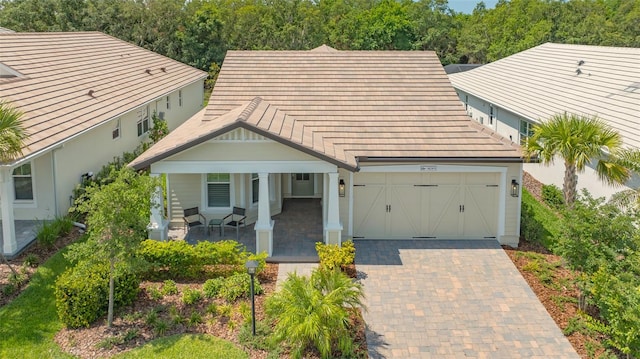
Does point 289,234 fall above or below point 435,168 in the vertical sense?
below

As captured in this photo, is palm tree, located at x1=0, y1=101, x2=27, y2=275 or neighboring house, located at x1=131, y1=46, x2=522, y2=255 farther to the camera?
neighboring house, located at x1=131, y1=46, x2=522, y2=255

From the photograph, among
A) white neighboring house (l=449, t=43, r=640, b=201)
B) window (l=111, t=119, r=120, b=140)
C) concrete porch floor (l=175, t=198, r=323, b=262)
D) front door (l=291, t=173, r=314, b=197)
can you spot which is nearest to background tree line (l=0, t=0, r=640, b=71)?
white neighboring house (l=449, t=43, r=640, b=201)

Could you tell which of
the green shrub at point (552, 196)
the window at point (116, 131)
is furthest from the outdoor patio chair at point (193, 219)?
the green shrub at point (552, 196)

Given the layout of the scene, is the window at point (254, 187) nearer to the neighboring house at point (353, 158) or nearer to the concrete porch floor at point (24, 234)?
the neighboring house at point (353, 158)

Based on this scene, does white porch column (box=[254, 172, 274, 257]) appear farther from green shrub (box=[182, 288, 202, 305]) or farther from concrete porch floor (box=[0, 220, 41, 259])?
concrete porch floor (box=[0, 220, 41, 259])

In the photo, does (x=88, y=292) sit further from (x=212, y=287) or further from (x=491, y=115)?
(x=491, y=115)

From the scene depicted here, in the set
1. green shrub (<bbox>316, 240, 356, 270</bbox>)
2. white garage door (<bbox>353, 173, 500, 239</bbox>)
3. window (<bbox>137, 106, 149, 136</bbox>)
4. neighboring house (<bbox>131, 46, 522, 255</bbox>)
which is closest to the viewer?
green shrub (<bbox>316, 240, 356, 270</bbox>)

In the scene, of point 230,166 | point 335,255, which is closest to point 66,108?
point 230,166
